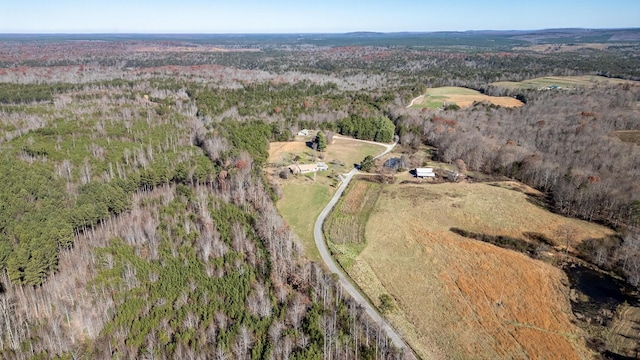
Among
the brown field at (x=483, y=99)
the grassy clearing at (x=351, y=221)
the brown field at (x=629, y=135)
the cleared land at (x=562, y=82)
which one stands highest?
the cleared land at (x=562, y=82)

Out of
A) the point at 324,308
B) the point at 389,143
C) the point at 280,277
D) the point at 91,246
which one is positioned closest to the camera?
the point at 324,308

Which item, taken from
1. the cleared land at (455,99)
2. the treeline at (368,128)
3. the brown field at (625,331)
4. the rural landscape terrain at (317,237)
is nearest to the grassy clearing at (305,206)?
the rural landscape terrain at (317,237)

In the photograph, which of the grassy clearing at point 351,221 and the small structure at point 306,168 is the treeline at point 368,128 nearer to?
the small structure at point 306,168

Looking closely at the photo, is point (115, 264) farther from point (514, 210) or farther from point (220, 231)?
point (514, 210)

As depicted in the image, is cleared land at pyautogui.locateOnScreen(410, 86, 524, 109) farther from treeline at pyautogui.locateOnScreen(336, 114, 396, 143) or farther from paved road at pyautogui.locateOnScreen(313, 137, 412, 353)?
paved road at pyautogui.locateOnScreen(313, 137, 412, 353)

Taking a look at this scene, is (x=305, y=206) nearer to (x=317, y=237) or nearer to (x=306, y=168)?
(x=317, y=237)

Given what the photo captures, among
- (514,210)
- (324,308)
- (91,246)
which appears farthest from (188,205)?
(514,210)
